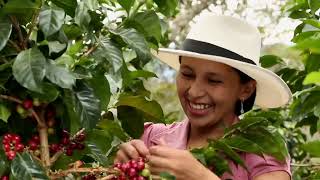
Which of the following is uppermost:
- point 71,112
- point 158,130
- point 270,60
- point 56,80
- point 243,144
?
point 56,80

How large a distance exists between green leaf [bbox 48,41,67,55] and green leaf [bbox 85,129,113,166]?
0.29 metres

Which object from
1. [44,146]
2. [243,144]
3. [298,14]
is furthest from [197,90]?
[298,14]

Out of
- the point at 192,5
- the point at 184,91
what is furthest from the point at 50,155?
the point at 192,5

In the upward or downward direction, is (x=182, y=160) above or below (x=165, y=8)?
below

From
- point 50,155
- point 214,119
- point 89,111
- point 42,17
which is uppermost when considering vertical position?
point 42,17

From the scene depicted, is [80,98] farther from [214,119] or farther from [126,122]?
[214,119]

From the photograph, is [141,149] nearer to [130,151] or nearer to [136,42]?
[130,151]

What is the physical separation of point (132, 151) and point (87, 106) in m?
0.23

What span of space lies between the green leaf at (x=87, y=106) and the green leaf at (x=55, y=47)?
10cm

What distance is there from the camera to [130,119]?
1.57 meters

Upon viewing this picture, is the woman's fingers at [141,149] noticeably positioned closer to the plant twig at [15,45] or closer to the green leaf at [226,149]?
the green leaf at [226,149]

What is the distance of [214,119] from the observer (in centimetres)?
160

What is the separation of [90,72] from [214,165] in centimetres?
38

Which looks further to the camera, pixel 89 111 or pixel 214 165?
pixel 214 165
